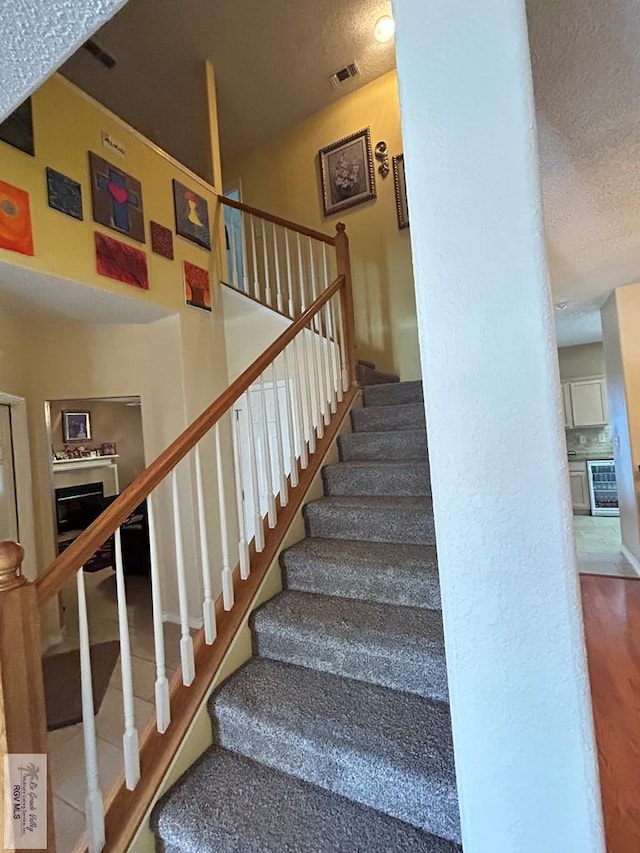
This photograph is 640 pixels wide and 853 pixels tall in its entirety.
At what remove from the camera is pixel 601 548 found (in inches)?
172

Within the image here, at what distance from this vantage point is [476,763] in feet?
2.10

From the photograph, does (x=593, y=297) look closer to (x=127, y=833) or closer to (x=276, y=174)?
(x=276, y=174)

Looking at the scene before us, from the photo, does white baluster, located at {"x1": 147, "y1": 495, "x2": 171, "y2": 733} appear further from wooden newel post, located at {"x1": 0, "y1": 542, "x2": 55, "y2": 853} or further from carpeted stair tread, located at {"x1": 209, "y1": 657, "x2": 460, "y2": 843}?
wooden newel post, located at {"x1": 0, "y1": 542, "x2": 55, "y2": 853}

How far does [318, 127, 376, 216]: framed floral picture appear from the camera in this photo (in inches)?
156

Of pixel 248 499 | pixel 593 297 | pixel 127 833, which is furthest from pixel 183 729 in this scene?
pixel 593 297

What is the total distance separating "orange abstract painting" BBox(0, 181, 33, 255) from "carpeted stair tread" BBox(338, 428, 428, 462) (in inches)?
76.8

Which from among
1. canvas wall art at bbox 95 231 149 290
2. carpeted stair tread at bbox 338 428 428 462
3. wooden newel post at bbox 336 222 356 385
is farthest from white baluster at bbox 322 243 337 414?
canvas wall art at bbox 95 231 149 290

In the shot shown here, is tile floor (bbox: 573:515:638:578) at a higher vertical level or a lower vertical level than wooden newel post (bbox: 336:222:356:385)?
lower

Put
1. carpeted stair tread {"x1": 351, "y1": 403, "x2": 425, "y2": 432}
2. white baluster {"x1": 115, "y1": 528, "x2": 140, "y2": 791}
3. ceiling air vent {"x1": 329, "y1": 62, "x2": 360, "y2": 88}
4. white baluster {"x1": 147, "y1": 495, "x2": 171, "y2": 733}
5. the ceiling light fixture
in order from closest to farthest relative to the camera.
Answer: white baluster {"x1": 115, "y1": 528, "x2": 140, "y2": 791}
white baluster {"x1": 147, "y1": 495, "x2": 171, "y2": 733}
carpeted stair tread {"x1": 351, "y1": 403, "x2": 425, "y2": 432}
the ceiling light fixture
ceiling air vent {"x1": 329, "y1": 62, "x2": 360, "y2": 88}

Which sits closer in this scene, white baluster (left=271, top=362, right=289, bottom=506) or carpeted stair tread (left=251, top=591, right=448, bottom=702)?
carpeted stair tread (left=251, top=591, right=448, bottom=702)

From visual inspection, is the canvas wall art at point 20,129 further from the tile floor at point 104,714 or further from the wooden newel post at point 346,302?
the tile floor at point 104,714

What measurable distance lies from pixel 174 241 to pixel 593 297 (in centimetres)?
360

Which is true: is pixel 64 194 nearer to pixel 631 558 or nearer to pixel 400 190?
pixel 400 190

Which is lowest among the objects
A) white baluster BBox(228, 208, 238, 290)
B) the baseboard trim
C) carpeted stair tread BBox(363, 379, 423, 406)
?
the baseboard trim
